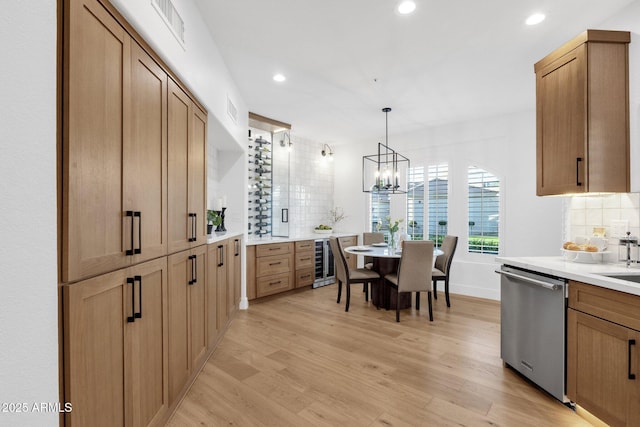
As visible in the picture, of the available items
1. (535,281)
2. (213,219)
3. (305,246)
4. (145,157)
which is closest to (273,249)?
(305,246)

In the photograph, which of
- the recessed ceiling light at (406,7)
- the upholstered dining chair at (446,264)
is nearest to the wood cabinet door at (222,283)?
the recessed ceiling light at (406,7)

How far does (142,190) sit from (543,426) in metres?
2.60

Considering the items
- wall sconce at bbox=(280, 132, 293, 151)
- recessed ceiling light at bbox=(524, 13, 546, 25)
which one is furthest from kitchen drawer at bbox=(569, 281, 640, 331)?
wall sconce at bbox=(280, 132, 293, 151)

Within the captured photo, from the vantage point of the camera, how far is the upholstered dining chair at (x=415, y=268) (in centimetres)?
361

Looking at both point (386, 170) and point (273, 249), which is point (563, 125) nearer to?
point (386, 170)

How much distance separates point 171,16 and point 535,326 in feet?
10.2

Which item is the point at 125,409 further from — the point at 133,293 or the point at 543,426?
the point at 543,426

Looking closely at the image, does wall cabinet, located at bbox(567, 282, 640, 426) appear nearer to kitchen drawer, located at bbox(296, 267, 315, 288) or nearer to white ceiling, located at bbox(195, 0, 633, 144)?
white ceiling, located at bbox(195, 0, 633, 144)

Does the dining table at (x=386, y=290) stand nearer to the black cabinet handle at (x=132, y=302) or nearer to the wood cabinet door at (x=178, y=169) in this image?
the wood cabinet door at (x=178, y=169)

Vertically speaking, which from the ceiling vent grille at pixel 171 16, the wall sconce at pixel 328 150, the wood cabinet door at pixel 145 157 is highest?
the wall sconce at pixel 328 150

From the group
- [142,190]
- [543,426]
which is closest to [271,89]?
[142,190]

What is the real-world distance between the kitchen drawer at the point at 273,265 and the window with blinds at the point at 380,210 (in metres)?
1.87

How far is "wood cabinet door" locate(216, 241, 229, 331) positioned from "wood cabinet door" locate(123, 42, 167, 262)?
4.21ft

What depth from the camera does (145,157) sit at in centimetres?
156
